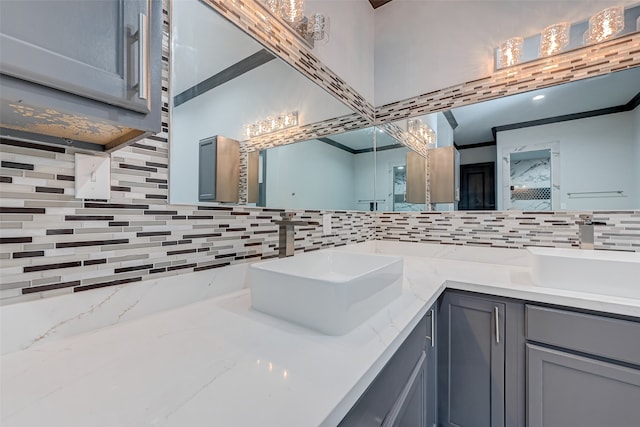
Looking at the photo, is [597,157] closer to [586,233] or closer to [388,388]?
[586,233]

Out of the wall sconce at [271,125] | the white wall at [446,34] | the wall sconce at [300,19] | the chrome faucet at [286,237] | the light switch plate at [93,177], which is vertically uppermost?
the white wall at [446,34]

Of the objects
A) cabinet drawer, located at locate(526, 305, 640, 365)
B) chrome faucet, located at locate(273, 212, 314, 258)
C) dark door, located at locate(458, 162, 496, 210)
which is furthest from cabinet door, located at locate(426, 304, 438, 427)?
dark door, located at locate(458, 162, 496, 210)

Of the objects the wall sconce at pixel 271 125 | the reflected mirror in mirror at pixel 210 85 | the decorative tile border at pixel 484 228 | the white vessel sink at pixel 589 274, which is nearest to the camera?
the reflected mirror in mirror at pixel 210 85

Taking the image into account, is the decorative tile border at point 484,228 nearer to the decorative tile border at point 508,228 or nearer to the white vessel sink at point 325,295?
the decorative tile border at point 508,228

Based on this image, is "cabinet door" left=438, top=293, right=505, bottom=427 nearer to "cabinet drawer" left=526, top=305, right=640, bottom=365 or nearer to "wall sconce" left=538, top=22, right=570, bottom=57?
"cabinet drawer" left=526, top=305, right=640, bottom=365

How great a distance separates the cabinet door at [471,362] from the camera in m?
1.12

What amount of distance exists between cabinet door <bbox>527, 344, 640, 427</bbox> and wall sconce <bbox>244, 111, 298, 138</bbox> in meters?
1.40

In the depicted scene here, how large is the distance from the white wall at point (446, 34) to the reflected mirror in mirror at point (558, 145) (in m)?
0.30

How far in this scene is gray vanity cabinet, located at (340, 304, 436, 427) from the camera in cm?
55

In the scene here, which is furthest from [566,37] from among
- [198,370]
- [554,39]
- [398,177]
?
[198,370]

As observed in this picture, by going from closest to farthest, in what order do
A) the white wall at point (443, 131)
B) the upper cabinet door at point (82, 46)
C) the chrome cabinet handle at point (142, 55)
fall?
the upper cabinet door at point (82, 46) < the chrome cabinet handle at point (142, 55) < the white wall at point (443, 131)

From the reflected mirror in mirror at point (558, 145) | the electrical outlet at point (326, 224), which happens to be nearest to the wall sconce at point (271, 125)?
the electrical outlet at point (326, 224)

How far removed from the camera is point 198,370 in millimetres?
486

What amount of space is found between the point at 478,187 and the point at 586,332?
93 centimetres
